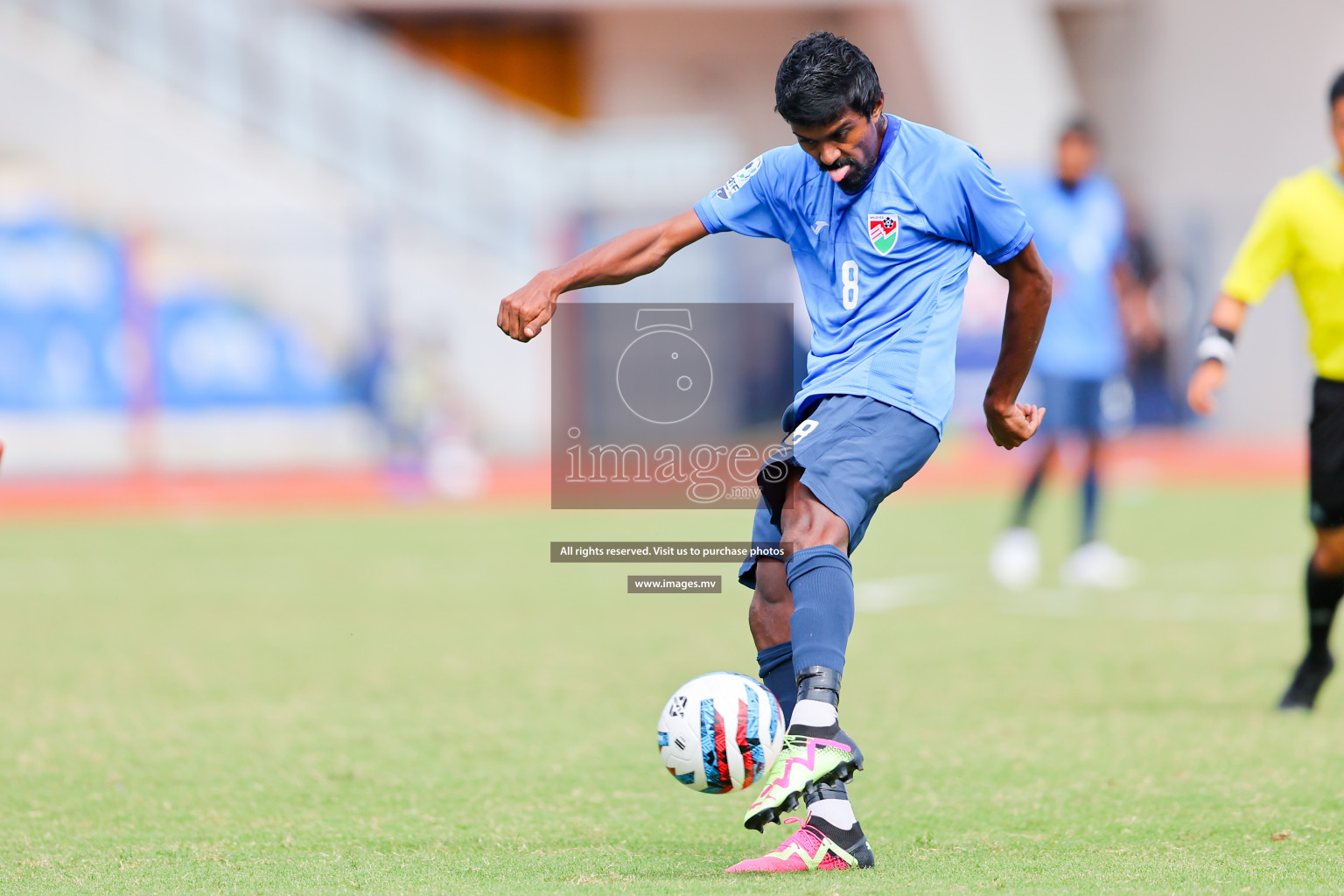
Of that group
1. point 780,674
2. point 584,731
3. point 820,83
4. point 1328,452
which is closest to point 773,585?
point 780,674

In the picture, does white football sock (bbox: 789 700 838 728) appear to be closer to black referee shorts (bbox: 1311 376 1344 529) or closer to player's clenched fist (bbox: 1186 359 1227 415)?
player's clenched fist (bbox: 1186 359 1227 415)

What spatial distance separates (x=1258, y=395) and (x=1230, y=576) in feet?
41.9

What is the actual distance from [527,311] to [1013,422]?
1.35 metres

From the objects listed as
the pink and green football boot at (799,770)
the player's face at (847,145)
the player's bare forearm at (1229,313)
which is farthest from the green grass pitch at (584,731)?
the player's face at (847,145)

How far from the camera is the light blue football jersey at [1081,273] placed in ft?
33.6

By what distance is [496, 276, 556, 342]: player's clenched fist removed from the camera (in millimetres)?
4188

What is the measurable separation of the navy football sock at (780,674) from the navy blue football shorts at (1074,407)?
618 cm

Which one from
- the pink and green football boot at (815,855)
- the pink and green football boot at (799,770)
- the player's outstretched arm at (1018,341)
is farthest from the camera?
the player's outstretched arm at (1018,341)

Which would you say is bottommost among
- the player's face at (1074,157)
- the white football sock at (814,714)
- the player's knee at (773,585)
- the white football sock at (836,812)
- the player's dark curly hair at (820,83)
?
the white football sock at (836,812)

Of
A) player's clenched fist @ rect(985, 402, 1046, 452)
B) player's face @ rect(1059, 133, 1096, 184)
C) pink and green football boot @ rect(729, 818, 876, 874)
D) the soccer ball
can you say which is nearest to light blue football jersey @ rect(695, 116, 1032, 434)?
player's clenched fist @ rect(985, 402, 1046, 452)

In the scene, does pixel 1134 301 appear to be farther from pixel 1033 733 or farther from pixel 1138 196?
pixel 1138 196

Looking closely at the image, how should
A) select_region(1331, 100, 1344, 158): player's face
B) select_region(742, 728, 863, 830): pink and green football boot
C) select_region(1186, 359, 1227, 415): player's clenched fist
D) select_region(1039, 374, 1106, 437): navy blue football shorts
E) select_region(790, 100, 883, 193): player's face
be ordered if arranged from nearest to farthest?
select_region(742, 728, 863, 830): pink and green football boot
select_region(790, 100, 883, 193): player's face
select_region(1331, 100, 1344, 158): player's face
select_region(1186, 359, 1227, 415): player's clenched fist
select_region(1039, 374, 1106, 437): navy blue football shorts

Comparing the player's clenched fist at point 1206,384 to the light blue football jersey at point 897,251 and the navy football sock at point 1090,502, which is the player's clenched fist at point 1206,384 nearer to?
the light blue football jersey at point 897,251

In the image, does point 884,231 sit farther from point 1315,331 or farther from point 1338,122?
point 1315,331
